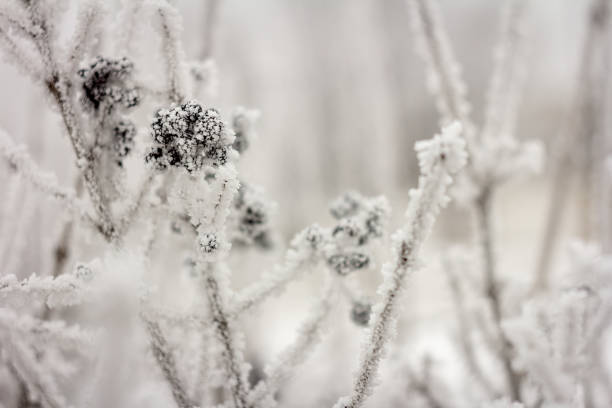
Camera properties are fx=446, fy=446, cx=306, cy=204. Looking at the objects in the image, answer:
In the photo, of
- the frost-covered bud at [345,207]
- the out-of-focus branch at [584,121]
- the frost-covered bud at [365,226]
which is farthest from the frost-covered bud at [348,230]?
the out-of-focus branch at [584,121]

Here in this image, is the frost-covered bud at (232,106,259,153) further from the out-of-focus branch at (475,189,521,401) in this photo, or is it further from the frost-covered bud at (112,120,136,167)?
the out-of-focus branch at (475,189,521,401)

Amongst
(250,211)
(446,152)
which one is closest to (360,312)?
(250,211)

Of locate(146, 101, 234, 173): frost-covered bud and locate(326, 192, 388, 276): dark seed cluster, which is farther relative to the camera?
locate(326, 192, 388, 276): dark seed cluster

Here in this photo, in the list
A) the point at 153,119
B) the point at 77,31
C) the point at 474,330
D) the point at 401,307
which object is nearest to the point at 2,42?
the point at 77,31

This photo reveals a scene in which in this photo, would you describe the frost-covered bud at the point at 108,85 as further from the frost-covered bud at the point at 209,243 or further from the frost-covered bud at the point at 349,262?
the frost-covered bud at the point at 349,262

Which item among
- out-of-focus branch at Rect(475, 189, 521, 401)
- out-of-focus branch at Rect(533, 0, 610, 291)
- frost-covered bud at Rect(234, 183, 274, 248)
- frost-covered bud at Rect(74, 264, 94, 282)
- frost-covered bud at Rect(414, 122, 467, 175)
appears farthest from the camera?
out-of-focus branch at Rect(533, 0, 610, 291)

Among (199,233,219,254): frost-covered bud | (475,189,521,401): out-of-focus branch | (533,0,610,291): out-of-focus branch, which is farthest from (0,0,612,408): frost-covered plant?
(533,0,610,291): out-of-focus branch
